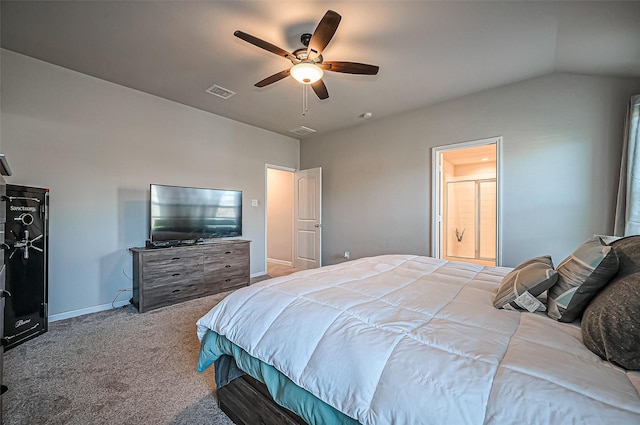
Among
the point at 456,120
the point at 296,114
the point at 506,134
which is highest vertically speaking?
the point at 296,114

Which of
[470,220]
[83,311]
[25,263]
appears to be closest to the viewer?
[25,263]

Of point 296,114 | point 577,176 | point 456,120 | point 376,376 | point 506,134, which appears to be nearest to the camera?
point 376,376

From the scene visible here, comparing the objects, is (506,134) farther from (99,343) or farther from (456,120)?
(99,343)

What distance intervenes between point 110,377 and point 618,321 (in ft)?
8.84

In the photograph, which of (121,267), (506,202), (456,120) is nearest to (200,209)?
(121,267)

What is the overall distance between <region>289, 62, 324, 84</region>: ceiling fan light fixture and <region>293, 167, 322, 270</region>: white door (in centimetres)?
267

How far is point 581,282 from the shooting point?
106cm

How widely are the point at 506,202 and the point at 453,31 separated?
2.08 metres

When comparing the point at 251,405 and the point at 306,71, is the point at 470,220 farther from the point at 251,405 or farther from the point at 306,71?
the point at 251,405

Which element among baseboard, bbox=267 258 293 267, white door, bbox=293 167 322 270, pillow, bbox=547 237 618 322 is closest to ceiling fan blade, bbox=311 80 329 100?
white door, bbox=293 167 322 270

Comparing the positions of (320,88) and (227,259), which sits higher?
(320,88)

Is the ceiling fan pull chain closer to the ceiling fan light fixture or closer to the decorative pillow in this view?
the ceiling fan light fixture

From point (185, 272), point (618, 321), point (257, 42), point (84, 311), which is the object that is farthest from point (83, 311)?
point (618, 321)

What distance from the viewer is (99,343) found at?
7.50 feet
